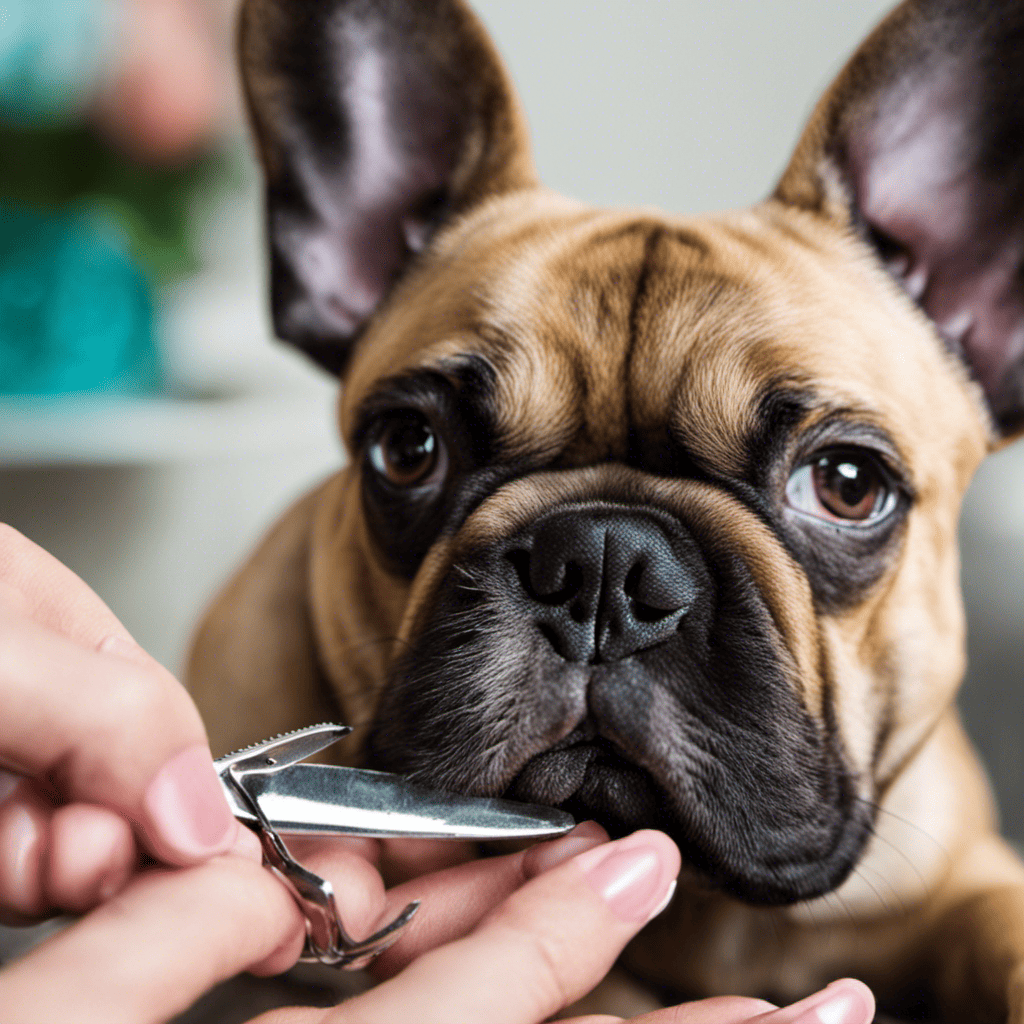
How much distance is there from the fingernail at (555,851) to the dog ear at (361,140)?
80 cm

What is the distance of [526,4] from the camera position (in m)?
2.44

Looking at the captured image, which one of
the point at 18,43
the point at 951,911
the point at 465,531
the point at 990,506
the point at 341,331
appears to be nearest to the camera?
the point at 465,531

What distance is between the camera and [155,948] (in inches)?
19.9

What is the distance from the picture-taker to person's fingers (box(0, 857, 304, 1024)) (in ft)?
1.52

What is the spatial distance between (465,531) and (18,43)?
1.82 meters

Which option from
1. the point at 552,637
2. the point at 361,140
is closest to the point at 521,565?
the point at 552,637

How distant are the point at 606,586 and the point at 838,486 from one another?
0.95 feet

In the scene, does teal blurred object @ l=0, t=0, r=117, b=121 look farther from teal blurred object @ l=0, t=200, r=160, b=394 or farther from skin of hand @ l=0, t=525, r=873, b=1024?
skin of hand @ l=0, t=525, r=873, b=1024

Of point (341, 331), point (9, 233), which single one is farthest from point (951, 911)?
point (9, 233)

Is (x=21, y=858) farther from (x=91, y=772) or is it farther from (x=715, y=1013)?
(x=715, y=1013)

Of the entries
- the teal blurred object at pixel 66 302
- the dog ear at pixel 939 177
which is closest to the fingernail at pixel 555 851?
the dog ear at pixel 939 177

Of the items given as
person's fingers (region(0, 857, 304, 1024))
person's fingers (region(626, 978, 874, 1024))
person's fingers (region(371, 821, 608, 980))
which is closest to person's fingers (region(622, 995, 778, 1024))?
person's fingers (region(626, 978, 874, 1024))

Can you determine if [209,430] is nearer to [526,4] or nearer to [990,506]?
[526,4]

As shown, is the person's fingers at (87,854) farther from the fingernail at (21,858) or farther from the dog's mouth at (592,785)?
the dog's mouth at (592,785)
